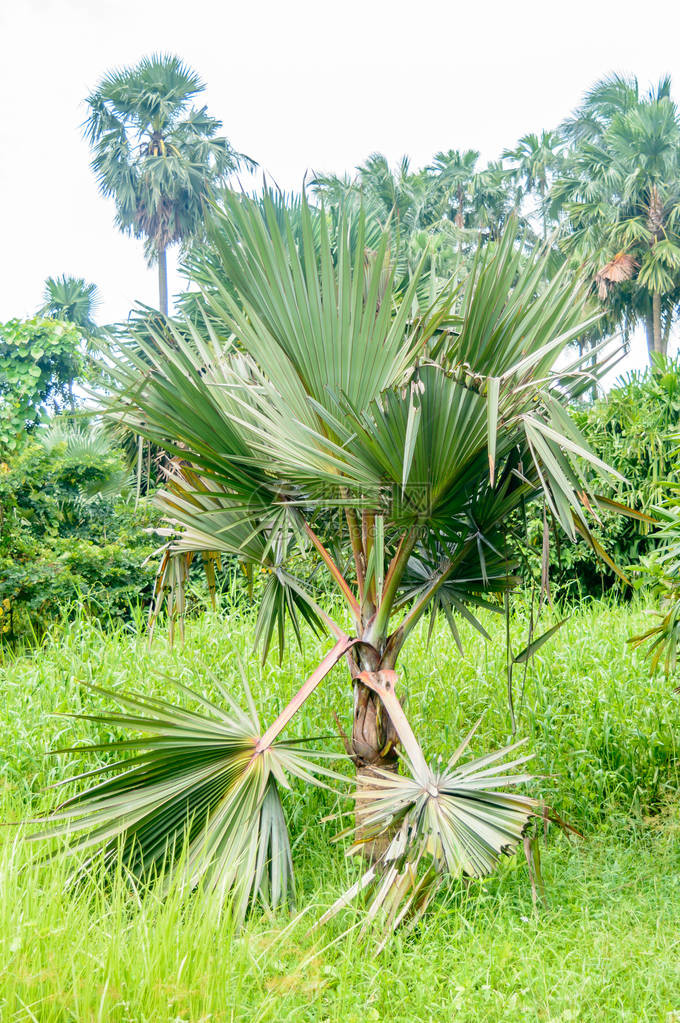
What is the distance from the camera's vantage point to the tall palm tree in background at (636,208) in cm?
1511

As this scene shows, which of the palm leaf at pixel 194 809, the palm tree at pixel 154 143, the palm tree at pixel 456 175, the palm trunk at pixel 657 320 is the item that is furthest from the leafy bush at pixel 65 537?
the palm tree at pixel 456 175

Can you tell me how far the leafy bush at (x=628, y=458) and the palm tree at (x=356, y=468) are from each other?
4.56 metres

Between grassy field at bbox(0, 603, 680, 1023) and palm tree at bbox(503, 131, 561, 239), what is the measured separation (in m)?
17.2

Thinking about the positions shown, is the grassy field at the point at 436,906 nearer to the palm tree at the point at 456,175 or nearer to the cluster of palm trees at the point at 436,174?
the cluster of palm trees at the point at 436,174

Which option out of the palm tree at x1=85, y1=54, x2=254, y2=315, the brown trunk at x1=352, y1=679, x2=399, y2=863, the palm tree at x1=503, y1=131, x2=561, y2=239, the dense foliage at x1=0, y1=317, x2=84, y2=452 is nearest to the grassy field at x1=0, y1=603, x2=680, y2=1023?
the brown trunk at x1=352, y1=679, x2=399, y2=863

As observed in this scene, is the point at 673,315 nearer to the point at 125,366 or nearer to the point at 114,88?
the point at 114,88

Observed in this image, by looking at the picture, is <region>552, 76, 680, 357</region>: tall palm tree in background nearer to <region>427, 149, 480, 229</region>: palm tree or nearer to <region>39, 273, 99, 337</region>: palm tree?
<region>427, 149, 480, 229</region>: palm tree

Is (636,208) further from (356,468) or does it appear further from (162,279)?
(356,468)

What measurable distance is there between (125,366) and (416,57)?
875 inches

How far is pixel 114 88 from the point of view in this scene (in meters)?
19.6

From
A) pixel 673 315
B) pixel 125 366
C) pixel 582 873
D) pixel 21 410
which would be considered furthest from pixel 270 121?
pixel 582 873

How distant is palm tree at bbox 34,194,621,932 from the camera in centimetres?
246

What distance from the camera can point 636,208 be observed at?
15.8 metres

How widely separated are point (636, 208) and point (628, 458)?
1052cm
